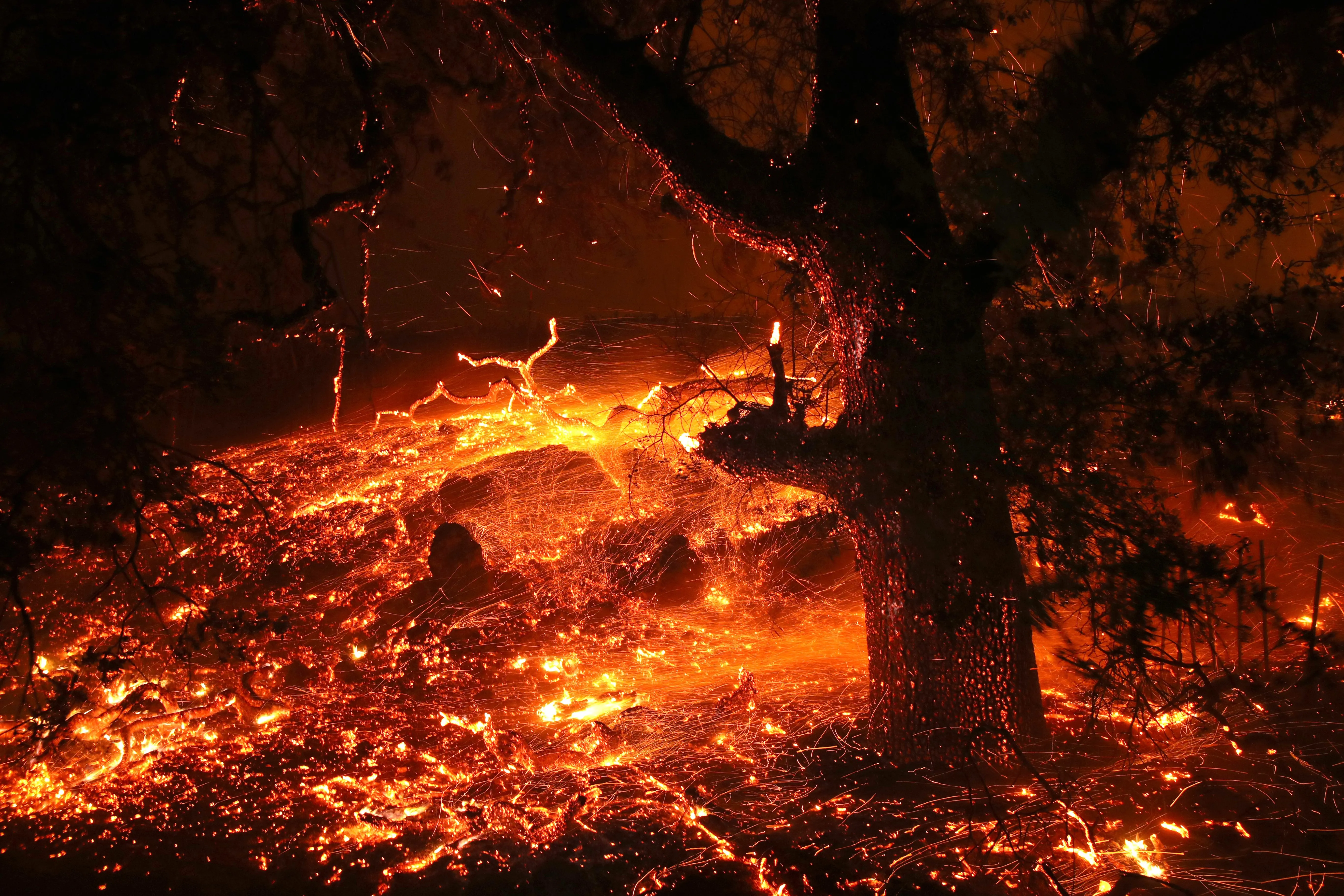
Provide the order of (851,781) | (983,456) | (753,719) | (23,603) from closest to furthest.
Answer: (23,603), (983,456), (851,781), (753,719)

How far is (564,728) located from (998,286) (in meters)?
3.81

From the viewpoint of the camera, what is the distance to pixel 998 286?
4023mm

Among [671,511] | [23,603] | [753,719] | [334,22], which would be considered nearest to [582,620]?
[671,511]

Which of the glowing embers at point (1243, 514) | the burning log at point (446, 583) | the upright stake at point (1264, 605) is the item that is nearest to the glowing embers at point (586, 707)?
the burning log at point (446, 583)

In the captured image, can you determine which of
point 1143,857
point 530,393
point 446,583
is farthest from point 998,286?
point 446,583

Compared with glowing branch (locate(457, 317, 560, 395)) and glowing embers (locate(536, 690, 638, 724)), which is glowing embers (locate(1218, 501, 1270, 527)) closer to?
glowing embers (locate(536, 690, 638, 724))

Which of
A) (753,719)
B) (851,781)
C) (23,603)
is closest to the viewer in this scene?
(23,603)

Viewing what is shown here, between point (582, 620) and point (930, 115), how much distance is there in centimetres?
521

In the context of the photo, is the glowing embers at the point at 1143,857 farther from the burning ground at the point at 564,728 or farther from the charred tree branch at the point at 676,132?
the charred tree branch at the point at 676,132

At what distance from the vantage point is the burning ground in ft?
12.3

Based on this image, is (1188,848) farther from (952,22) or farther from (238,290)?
(238,290)

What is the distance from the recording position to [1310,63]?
13.6ft

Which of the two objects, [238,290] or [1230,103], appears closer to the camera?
[1230,103]

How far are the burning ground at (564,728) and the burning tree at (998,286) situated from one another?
2.19 feet
